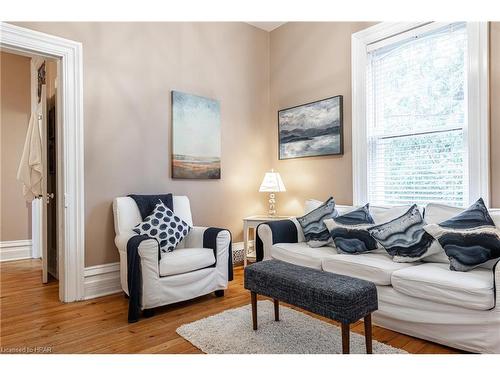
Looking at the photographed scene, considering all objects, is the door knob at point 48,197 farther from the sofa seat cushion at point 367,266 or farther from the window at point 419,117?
the window at point 419,117

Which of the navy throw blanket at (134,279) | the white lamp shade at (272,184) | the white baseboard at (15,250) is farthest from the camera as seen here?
the white baseboard at (15,250)

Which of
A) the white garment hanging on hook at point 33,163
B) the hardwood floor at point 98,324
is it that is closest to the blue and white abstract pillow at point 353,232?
the hardwood floor at point 98,324

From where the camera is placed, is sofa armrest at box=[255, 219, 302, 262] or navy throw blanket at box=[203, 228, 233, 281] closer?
navy throw blanket at box=[203, 228, 233, 281]

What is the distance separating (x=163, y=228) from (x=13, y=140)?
324 centimetres

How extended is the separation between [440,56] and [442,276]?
2052 millimetres

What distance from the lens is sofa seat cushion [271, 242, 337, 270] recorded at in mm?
2855

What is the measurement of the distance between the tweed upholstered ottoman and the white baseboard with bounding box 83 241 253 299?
5.29 feet

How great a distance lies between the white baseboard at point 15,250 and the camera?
4.56 metres

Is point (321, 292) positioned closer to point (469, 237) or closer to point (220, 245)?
point (469, 237)

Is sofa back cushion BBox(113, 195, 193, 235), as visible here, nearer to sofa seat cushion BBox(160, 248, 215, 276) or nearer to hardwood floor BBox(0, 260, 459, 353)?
sofa seat cushion BBox(160, 248, 215, 276)

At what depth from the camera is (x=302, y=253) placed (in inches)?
117

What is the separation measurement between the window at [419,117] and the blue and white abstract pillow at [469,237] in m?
0.57

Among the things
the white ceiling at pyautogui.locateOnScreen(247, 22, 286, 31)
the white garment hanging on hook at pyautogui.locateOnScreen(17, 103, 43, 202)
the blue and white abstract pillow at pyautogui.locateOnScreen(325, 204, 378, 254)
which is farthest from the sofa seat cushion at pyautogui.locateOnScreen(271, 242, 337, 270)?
the white ceiling at pyautogui.locateOnScreen(247, 22, 286, 31)
